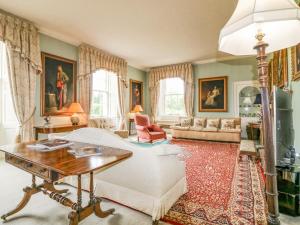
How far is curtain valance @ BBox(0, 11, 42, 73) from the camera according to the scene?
12.0 ft

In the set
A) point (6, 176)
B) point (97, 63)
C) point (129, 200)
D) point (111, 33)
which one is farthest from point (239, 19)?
point (97, 63)

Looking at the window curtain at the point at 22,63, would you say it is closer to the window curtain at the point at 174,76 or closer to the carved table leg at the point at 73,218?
the carved table leg at the point at 73,218

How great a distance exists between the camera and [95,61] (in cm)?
567

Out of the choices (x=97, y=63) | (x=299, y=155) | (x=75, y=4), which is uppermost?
(x=75, y=4)

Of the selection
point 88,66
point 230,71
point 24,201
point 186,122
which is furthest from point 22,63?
point 230,71

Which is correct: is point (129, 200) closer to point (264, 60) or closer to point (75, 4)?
point (264, 60)

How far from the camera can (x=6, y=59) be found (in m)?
3.79

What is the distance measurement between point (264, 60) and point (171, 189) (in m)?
1.50

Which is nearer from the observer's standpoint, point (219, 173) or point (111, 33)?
point (219, 173)

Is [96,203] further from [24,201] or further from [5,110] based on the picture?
[5,110]

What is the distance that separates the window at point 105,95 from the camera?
20.2 ft

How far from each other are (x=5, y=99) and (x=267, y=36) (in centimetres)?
489

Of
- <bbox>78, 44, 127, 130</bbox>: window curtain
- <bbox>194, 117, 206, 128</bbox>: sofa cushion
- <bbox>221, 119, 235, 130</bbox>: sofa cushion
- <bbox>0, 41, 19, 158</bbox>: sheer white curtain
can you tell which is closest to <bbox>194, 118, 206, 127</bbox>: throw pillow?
<bbox>194, 117, 206, 128</bbox>: sofa cushion

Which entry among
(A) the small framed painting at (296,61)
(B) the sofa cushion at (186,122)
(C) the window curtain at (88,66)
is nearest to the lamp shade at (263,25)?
(A) the small framed painting at (296,61)
